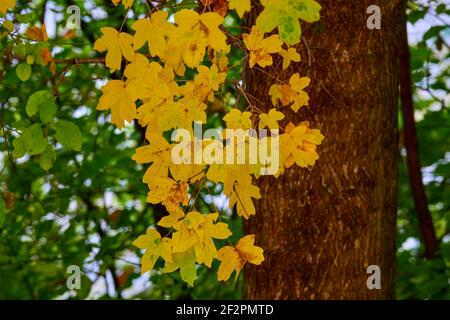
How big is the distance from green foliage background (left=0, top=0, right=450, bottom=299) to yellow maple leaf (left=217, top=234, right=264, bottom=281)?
1827 millimetres

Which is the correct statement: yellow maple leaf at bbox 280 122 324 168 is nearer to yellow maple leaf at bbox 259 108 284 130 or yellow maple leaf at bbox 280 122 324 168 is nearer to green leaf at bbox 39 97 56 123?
yellow maple leaf at bbox 259 108 284 130

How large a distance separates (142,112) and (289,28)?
0.45 metres

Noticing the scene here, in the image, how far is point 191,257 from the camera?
2.06 meters

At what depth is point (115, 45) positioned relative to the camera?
6.79 ft

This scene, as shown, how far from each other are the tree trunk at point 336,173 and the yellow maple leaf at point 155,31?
930 millimetres

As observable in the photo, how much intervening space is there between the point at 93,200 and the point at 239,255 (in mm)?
2919

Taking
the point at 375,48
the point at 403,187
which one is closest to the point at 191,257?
the point at 375,48

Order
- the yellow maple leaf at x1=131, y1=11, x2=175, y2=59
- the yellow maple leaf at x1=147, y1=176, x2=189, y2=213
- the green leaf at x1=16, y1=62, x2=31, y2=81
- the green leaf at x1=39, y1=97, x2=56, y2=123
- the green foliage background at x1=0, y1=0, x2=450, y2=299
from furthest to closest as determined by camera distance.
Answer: the green foliage background at x1=0, y1=0, x2=450, y2=299 < the green leaf at x1=16, y1=62, x2=31, y2=81 < the green leaf at x1=39, y1=97, x2=56, y2=123 < the yellow maple leaf at x1=147, y1=176, x2=189, y2=213 < the yellow maple leaf at x1=131, y1=11, x2=175, y2=59

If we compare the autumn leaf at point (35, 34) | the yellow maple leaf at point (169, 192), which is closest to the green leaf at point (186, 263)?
the yellow maple leaf at point (169, 192)

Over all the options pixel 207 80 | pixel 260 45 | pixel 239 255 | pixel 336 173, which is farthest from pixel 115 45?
pixel 336 173

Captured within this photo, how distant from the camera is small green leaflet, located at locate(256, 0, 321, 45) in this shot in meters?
1.78

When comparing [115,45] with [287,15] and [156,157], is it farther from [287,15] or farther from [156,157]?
[287,15]

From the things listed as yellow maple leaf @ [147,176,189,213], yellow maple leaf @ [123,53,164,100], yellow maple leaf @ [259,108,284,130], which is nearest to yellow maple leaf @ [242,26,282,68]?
yellow maple leaf @ [259,108,284,130]
